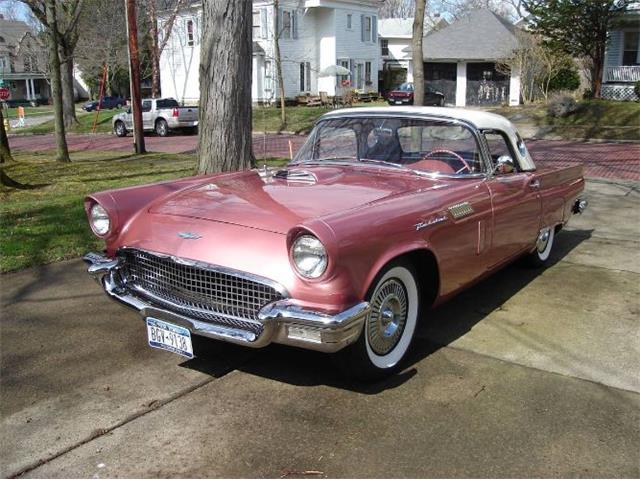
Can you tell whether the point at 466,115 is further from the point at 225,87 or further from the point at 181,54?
the point at 181,54

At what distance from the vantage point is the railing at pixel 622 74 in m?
28.2

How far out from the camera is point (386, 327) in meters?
3.68

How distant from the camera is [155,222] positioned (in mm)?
3902

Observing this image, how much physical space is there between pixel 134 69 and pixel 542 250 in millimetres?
13119

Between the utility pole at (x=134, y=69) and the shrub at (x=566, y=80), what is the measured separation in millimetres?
20619

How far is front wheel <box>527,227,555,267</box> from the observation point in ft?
19.3

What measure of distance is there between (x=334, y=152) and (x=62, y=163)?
1118 cm

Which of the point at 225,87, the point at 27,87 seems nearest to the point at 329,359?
the point at 225,87

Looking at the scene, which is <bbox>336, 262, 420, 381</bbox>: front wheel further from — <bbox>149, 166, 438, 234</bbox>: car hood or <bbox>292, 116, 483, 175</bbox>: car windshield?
<bbox>292, 116, 483, 175</bbox>: car windshield

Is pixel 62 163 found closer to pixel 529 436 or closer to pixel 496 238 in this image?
pixel 496 238

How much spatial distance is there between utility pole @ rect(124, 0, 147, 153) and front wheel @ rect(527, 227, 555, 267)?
1298 cm

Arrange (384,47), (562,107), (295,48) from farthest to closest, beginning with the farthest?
1. (384,47)
2. (295,48)
3. (562,107)

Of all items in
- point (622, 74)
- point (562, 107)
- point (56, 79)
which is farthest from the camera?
point (622, 74)

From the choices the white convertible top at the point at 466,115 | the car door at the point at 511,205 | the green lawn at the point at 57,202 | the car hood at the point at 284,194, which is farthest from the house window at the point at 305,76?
the car hood at the point at 284,194
